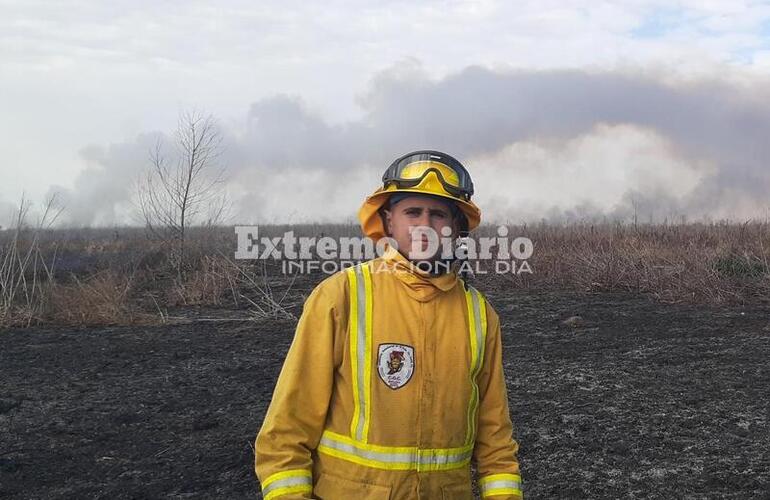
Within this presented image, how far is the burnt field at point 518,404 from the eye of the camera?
4.23 meters

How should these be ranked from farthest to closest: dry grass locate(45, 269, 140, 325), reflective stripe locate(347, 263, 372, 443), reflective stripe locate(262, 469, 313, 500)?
dry grass locate(45, 269, 140, 325)
reflective stripe locate(347, 263, 372, 443)
reflective stripe locate(262, 469, 313, 500)

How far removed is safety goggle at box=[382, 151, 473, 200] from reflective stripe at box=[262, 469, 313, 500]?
835 millimetres

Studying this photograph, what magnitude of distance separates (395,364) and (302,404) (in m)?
0.27

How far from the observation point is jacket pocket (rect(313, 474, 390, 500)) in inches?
71.5

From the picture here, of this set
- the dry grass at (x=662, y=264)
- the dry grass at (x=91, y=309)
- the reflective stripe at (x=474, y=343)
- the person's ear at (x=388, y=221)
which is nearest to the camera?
the reflective stripe at (x=474, y=343)

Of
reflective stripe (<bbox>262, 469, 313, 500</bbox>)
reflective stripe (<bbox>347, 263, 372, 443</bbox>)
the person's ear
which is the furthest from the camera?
the person's ear

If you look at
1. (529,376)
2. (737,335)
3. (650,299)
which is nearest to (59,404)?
(529,376)

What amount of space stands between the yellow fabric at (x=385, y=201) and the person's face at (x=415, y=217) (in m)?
0.04

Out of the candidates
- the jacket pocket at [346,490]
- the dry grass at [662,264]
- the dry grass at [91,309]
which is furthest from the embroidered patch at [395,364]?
the dry grass at [662,264]

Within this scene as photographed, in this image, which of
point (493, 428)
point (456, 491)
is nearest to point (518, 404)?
point (493, 428)

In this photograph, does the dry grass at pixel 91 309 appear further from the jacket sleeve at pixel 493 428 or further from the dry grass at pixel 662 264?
the jacket sleeve at pixel 493 428

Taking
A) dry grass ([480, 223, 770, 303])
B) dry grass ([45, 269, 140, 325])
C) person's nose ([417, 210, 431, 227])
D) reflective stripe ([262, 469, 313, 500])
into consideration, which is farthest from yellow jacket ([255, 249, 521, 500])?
dry grass ([480, 223, 770, 303])

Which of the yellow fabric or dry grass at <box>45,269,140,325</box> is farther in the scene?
dry grass at <box>45,269,140,325</box>

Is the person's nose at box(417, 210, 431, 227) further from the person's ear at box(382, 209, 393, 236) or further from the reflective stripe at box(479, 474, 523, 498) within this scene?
the reflective stripe at box(479, 474, 523, 498)
